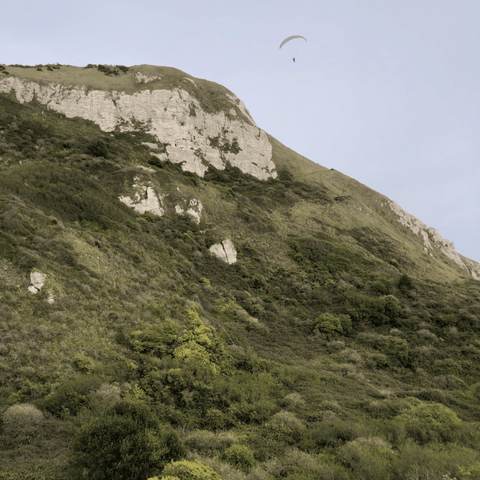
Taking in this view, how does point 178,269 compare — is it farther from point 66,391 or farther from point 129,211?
point 66,391

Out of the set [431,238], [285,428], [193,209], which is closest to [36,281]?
[285,428]

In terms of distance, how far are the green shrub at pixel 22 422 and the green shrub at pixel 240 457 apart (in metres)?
6.56

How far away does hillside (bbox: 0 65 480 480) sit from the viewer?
1158 centimetres

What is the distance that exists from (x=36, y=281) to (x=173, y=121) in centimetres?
4624

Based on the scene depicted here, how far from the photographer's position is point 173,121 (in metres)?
56.9

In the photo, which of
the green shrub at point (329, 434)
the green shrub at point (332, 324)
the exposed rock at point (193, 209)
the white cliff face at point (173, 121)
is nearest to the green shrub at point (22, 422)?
the green shrub at point (329, 434)

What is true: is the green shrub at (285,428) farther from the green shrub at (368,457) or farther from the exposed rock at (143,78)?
the exposed rock at (143,78)

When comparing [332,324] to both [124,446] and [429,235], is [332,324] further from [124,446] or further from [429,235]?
[429,235]

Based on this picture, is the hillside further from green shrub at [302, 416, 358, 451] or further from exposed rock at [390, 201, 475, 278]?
exposed rock at [390, 201, 475, 278]

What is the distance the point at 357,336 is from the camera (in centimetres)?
2817

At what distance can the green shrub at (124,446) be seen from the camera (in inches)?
349

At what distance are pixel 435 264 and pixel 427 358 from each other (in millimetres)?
32794

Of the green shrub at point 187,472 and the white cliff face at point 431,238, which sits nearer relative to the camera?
the green shrub at point 187,472

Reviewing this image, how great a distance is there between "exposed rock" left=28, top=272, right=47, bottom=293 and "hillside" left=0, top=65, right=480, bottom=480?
61mm
